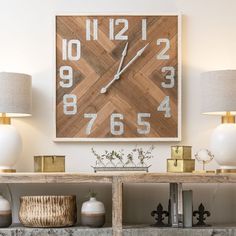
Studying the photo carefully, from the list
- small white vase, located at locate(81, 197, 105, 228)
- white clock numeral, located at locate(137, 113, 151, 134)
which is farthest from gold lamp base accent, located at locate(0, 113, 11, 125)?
white clock numeral, located at locate(137, 113, 151, 134)

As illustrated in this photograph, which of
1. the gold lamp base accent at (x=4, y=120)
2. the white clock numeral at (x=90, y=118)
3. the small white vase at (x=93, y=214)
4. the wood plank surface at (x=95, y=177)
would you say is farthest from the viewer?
the white clock numeral at (x=90, y=118)

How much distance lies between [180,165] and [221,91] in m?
0.46

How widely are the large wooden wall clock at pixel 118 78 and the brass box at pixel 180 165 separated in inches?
9.7

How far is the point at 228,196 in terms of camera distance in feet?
10.6

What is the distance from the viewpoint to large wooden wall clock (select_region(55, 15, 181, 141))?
322cm

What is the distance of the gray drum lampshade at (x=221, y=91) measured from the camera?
2916 mm

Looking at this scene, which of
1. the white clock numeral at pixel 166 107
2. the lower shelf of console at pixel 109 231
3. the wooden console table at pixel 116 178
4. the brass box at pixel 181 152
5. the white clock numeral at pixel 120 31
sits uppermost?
the white clock numeral at pixel 120 31

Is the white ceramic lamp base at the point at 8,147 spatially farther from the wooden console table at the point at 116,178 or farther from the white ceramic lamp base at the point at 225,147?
the white ceramic lamp base at the point at 225,147

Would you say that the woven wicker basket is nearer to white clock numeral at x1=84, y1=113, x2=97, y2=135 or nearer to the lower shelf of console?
the lower shelf of console

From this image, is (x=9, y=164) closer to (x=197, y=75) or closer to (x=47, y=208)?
(x=47, y=208)

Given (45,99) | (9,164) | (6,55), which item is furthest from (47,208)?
(6,55)

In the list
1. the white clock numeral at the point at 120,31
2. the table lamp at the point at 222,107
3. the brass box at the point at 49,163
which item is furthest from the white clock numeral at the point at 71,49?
the table lamp at the point at 222,107

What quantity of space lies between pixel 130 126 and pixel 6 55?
2.82 ft

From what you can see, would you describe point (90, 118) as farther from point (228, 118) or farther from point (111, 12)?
point (228, 118)
